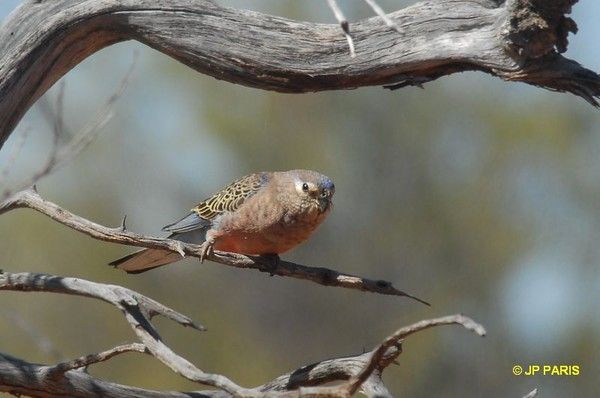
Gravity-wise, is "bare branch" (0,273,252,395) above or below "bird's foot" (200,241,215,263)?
below

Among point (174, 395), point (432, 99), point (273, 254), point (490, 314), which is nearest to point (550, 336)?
point (490, 314)

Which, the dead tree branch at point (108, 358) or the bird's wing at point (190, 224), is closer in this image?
the dead tree branch at point (108, 358)

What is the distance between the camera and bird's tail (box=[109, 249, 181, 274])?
19.8 feet

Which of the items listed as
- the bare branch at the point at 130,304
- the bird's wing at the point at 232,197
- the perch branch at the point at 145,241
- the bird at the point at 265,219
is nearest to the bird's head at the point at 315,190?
the bird at the point at 265,219

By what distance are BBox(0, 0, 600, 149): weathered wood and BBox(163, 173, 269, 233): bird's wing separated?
72.8 inches

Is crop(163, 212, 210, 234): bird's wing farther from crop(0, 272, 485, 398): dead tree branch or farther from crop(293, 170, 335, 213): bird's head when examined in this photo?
crop(0, 272, 485, 398): dead tree branch

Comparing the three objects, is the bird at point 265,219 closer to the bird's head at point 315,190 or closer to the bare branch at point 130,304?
the bird's head at point 315,190

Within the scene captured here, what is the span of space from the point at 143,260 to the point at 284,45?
195cm

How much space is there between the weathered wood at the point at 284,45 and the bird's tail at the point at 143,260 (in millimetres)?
1456

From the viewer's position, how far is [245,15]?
457 cm

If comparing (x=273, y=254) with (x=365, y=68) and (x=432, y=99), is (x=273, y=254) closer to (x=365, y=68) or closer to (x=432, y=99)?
(x=365, y=68)

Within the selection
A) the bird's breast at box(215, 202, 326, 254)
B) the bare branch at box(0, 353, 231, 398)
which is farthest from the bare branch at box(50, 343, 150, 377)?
the bird's breast at box(215, 202, 326, 254)

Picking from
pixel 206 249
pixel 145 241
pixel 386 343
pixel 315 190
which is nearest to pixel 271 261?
pixel 206 249

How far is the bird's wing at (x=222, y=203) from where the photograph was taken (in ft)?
21.4
